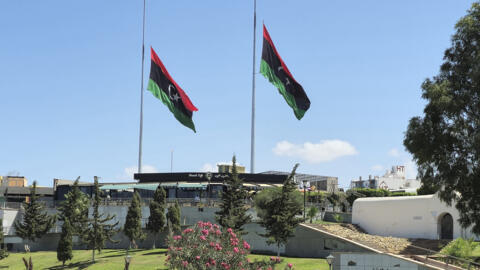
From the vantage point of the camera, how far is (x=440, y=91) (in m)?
34.2

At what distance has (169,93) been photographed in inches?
2212

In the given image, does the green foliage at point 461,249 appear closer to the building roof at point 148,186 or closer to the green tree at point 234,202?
the green tree at point 234,202

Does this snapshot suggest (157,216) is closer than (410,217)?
No

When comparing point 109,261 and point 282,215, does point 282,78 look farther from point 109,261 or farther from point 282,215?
point 109,261

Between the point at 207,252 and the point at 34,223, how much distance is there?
4528 centimetres

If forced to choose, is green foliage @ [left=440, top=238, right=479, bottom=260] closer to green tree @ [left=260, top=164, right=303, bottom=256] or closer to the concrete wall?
the concrete wall

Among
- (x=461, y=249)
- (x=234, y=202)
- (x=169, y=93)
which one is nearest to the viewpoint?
(x=461, y=249)

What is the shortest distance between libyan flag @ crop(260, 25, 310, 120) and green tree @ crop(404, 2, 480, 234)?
760 inches

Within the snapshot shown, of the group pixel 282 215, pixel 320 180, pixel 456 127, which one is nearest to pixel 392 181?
pixel 320 180

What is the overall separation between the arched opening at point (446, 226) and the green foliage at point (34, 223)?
40.8 meters

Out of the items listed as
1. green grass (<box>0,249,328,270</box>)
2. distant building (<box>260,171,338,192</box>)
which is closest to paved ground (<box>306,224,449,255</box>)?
green grass (<box>0,249,328,270</box>)

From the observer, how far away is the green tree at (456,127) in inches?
1330

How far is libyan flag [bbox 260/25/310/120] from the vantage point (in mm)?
54688

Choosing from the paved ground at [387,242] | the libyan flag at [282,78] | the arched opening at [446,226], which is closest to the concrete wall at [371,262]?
the paved ground at [387,242]
